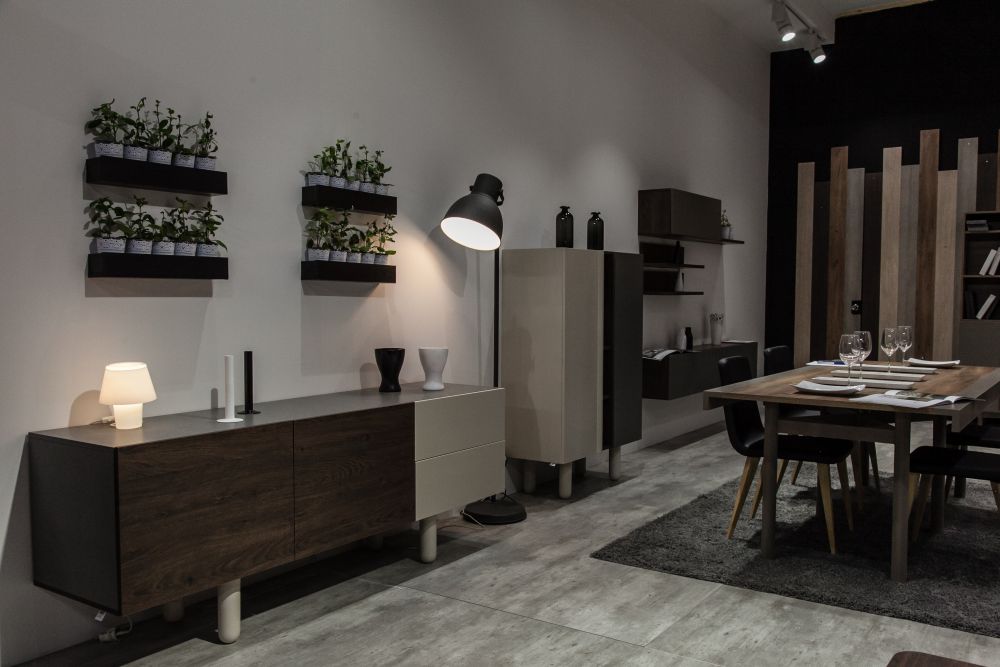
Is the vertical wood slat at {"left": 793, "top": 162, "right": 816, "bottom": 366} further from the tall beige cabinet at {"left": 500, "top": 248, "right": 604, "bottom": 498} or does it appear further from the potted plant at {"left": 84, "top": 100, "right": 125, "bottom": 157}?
the potted plant at {"left": 84, "top": 100, "right": 125, "bottom": 157}

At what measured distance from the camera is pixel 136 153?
117 inches

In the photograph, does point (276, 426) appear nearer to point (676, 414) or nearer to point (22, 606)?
point (22, 606)

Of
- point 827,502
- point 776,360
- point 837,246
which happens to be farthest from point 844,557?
point 837,246

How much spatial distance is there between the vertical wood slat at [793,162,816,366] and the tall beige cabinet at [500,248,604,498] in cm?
435

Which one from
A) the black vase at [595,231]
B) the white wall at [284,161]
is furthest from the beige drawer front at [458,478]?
the black vase at [595,231]

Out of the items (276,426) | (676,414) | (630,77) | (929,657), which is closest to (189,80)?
(276,426)

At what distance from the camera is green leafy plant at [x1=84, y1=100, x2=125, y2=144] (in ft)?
9.60

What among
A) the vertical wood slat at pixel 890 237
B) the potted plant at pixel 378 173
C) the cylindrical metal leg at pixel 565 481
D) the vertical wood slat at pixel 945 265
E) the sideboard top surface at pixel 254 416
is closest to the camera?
the sideboard top surface at pixel 254 416

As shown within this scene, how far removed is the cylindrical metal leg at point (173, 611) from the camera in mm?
3137

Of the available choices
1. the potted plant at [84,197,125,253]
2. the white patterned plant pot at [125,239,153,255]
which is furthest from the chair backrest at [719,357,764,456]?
the potted plant at [84,197,125,253]

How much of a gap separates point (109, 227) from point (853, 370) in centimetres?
364

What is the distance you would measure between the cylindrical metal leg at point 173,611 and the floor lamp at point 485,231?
1.71m

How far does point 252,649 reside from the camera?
Result: 2.91 m

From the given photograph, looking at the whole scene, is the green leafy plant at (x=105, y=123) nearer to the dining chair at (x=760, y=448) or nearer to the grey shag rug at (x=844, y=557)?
the grey shag rug at (x=844, y=557)
